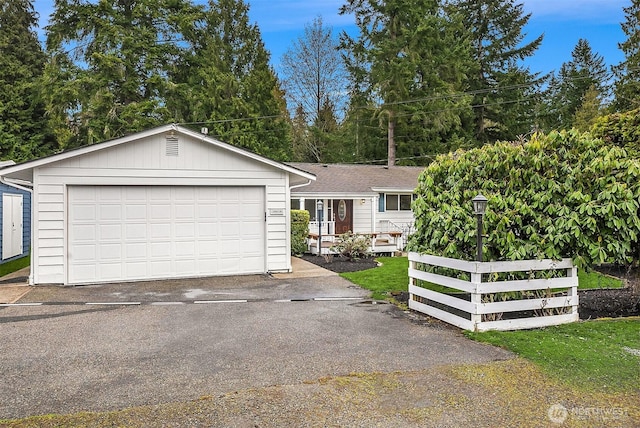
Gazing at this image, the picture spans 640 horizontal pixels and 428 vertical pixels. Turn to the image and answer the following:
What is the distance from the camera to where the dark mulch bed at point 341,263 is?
12015 mm

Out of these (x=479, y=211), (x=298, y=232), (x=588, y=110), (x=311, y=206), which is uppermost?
(x=588, y=110)

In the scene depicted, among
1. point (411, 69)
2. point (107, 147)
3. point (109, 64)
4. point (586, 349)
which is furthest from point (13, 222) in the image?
point (411, 69)

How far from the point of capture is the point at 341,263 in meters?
12.9

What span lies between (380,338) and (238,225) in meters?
5.86

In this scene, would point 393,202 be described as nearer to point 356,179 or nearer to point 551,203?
point 356,179

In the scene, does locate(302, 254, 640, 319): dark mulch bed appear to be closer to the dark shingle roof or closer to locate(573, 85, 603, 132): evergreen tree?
the dark shingle roof

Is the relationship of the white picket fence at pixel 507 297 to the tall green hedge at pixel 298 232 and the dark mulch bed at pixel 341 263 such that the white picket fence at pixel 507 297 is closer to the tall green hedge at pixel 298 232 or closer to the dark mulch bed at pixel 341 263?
the dark mulch bed at pixel 341 263

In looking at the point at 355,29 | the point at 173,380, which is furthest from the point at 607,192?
the point at 355,29

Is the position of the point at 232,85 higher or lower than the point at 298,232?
higher

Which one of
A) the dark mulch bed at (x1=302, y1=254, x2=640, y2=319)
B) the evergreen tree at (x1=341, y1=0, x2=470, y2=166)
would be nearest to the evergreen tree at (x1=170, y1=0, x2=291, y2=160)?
the evergreen tree at (x1=341, y1=0, x2=470, y2=166)

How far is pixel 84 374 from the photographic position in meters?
4.25

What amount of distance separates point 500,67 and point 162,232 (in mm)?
29134

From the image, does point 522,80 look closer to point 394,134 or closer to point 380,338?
point 394,134

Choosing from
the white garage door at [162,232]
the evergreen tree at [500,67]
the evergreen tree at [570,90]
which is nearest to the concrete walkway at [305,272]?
the white garage door at [162,232]
